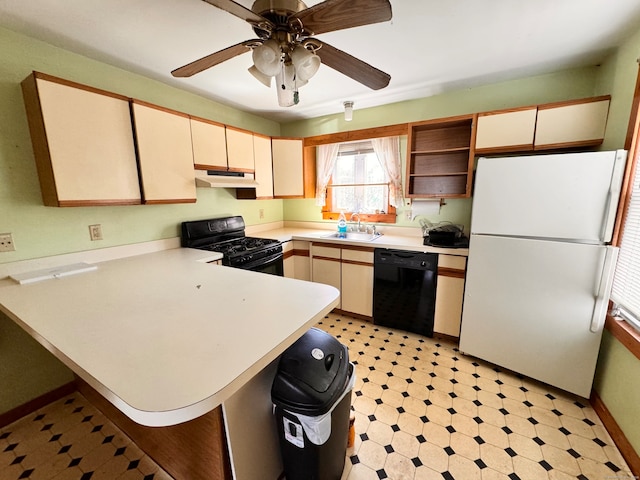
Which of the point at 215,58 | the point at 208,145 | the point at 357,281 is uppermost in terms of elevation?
the point at 215,58

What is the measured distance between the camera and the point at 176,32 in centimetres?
156

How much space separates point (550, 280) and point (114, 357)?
2382 millimetres

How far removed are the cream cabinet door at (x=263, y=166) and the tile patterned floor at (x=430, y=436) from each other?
82.1 inches

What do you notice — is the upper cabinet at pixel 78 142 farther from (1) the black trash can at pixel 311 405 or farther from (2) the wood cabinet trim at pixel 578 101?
(2) the wood cabinet trim at pixel 578 101

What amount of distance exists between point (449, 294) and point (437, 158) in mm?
1370

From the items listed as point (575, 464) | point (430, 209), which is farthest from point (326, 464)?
point (430, 209)

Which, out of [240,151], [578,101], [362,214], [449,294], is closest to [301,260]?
[362,214]

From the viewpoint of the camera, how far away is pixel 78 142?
158cm

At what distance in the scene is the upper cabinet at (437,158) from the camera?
250 centimetres

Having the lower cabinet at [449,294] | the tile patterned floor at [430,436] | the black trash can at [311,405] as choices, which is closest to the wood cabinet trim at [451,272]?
the lower cabinet at [449,294]

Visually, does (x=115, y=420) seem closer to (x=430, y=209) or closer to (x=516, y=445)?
(x=516, y=445)

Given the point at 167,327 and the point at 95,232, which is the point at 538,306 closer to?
the point at 167,327

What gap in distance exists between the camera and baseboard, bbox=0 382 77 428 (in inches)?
64.4

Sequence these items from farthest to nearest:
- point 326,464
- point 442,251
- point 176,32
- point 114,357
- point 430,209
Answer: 1. point 430,209
2. point 442,251
3. point 176,32
4. point 326,464
5. point 114,357
